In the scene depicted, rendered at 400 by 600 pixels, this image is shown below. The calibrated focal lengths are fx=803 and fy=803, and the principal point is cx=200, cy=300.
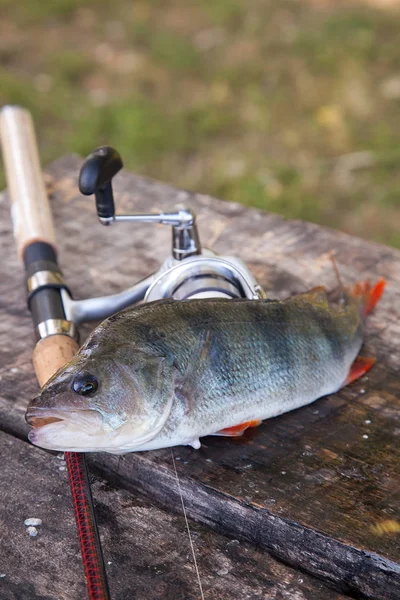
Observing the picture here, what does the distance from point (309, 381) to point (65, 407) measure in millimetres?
523

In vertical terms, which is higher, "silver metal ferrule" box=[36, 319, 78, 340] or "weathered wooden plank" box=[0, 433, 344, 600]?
"silver metal ferrule" box=[36, 319, 78, 340]

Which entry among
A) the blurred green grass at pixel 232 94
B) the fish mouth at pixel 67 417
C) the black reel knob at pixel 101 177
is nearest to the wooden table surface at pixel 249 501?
the fish mouth at pixel 67 417

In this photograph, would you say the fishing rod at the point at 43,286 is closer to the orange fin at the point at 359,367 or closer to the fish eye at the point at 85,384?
the fish eye at the point at 85,384

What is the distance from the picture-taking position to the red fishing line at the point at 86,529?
1.17 m

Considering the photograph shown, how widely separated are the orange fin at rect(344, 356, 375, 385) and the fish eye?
0.61 metres

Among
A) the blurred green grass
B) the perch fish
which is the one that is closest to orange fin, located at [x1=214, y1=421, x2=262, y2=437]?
the perch fish

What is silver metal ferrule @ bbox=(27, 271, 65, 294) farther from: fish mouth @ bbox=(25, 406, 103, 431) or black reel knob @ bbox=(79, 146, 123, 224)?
fish mouth @ bbox=(25, 406, 103, 431)

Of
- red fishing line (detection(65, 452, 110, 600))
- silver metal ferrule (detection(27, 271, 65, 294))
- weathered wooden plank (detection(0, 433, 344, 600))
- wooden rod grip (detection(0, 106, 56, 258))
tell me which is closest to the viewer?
red fishing line (detection(65, 452, 110, 600))

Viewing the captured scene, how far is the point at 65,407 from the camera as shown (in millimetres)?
1307

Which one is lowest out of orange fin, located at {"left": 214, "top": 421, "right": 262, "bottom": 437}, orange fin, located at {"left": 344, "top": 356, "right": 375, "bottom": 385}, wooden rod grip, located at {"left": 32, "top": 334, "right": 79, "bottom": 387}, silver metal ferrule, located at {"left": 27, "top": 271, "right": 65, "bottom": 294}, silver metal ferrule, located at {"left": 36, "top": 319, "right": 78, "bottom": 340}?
orange fin, located at {"left": 344, "top": 356, "right": 375, "bottom": 385}

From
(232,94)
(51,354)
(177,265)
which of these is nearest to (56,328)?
(51,354)

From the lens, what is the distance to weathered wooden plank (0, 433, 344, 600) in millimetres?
1280

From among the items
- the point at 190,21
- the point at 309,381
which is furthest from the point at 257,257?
the point at 190,21

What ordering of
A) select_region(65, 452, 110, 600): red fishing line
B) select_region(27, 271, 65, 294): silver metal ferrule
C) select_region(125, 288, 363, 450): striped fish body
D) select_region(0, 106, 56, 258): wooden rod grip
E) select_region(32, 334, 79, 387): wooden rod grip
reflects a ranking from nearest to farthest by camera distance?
1. select_region(65, 452, 110, 600): red fishing line
2. select_region(125, 288, 363, 450): striped fish body
3. select_region(32, 334, 79, 387): wooden rod grip
4. select_region(27, 271, 65, 294): silver metal ferrule
5. select_region(0, 106, 56, 258): wooden rod grip
